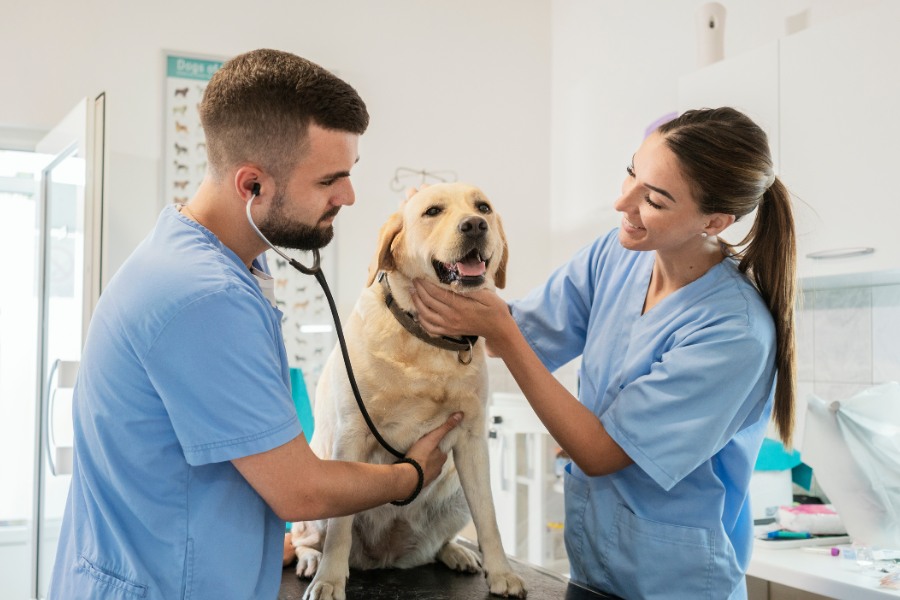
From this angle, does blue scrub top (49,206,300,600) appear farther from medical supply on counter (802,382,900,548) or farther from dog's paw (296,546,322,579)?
medical supply on counter (802,382,900,548)

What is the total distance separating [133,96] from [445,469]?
2726 millimetres

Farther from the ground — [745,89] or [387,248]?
[745,89]

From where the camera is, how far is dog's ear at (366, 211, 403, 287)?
4.74ft

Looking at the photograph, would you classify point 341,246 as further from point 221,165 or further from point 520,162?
point 221,165

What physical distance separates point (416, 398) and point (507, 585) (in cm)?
35

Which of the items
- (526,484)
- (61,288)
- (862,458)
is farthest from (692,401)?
(61,288)

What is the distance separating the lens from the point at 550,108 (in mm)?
4402

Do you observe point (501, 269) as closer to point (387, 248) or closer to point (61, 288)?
point (387, 248)

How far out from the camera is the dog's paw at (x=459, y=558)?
1.46 meters

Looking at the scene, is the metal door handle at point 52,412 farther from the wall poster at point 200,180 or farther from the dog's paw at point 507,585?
the dog's paw at point 507,585

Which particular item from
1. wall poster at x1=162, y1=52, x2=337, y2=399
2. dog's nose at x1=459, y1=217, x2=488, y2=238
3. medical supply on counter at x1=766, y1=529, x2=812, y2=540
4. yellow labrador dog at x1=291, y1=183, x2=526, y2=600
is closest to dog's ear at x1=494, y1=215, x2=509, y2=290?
yellow labrador dog at x1=291, y1=183, x2=526, y2=600

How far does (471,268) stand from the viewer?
1.43 meters

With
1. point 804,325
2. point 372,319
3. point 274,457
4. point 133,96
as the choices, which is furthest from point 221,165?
point 133,96

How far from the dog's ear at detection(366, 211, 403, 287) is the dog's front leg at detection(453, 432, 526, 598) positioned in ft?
1.14
